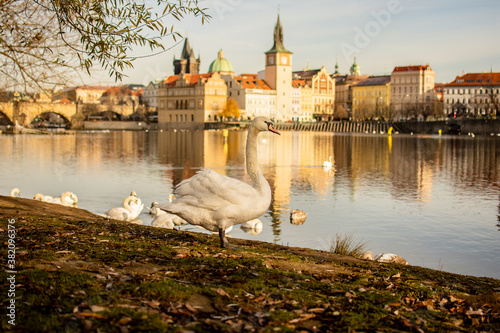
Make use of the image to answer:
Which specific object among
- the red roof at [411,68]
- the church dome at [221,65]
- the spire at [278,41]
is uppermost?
the spire at [278,41]

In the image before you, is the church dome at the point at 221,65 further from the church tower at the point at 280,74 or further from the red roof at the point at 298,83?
the red roof at the point at 298,83

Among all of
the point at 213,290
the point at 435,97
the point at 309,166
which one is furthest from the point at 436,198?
the point at 435,97

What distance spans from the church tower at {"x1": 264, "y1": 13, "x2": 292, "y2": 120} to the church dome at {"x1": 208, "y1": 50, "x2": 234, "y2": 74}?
1362 centimetres

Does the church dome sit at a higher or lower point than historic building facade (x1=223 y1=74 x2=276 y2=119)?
higher

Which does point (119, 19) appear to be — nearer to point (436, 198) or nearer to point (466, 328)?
point (466, 328)

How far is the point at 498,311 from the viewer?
5863 millimetres

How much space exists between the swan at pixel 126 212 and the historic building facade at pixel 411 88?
155898 mm

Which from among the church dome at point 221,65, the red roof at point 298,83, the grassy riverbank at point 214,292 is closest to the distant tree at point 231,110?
the church dome at point 221,65

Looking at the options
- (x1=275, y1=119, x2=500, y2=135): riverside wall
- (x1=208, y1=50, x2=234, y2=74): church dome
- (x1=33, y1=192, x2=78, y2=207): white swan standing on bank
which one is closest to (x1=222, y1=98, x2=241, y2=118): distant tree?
(x1=275, y1=119, x2=500, y2=135): riverside wall

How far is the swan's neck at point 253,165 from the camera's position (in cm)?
827

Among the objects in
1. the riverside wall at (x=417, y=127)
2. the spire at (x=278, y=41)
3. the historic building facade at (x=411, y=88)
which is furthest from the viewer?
the spire at (x=278, y=41)

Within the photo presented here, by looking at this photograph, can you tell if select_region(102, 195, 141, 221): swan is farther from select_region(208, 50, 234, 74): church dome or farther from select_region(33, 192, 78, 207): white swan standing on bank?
select_region(208, 50, 234, 74): church dome

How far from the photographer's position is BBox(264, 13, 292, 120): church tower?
176500 millimetres

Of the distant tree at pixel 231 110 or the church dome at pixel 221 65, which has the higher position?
the church dome at pixel 221 65
